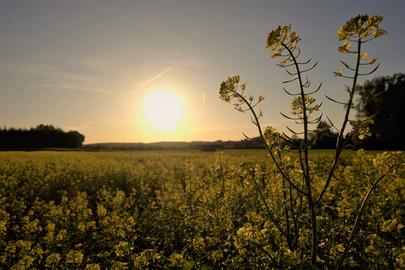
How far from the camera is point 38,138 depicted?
71.2 meters

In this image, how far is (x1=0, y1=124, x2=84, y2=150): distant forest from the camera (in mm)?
68438

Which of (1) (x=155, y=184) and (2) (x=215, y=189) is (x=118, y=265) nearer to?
(2) (x=215, y=189)

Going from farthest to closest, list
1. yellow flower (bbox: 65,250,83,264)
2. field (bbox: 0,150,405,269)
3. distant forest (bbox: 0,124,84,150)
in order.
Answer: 1. distant forest (bbox: 0,124,84,150)
2. yellow flower (bbox: 65,250,83,264)
3. field (bbox: 0,150,405,269)

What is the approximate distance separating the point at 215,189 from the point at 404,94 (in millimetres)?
43247

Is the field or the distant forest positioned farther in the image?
the distant forest

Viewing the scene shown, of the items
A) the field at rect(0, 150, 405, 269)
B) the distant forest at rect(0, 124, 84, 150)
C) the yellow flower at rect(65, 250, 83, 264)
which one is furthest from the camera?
the distant forest at rect(0, 124, 84, 150)

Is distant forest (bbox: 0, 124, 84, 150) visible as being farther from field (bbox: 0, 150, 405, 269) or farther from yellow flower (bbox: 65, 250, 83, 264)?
yellow flower (bbox: 65, 250, 83, 264)

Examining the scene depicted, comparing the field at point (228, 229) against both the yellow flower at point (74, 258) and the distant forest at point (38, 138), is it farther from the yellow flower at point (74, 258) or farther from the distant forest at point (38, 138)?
the distant forest at point (38, 138)

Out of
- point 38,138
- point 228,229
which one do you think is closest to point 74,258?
point 228,229

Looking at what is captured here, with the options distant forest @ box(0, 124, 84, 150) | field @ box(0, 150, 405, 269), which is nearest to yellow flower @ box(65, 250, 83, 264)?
field @ box(0, 150, 405, 269)

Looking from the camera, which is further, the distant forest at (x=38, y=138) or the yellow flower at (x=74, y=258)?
the distant forest at (x=38, y=138)

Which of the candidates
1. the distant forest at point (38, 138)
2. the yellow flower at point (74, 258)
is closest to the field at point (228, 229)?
the yellow flower at point (74, 258)

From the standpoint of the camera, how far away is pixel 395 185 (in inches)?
312

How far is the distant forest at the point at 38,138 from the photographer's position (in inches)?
2694
